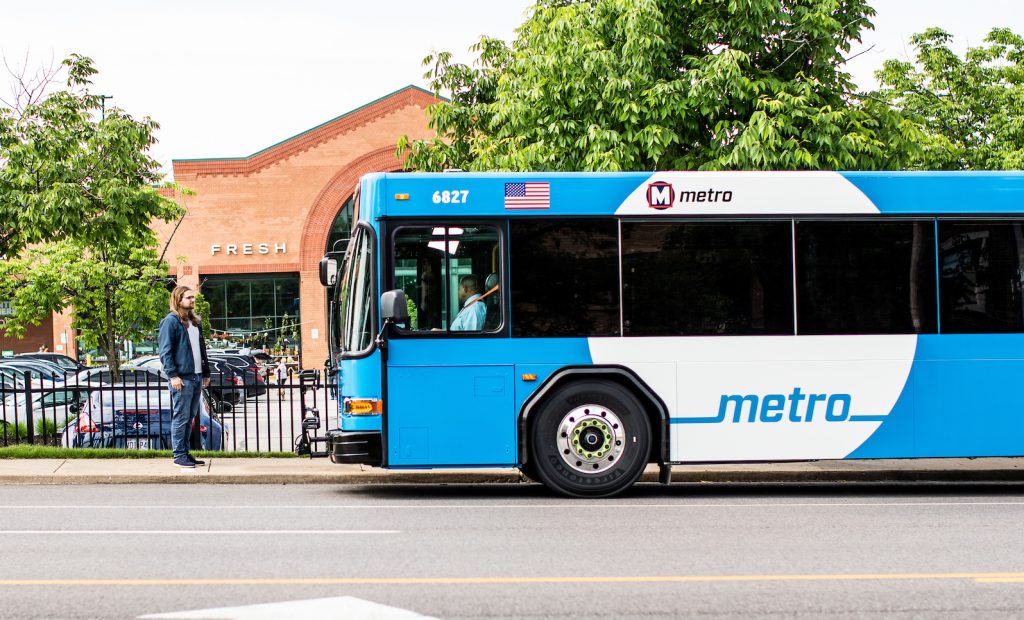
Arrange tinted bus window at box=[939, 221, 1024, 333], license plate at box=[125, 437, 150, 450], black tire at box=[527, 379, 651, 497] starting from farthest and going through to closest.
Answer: license plate at box=[125, 437, 150, 450]
tinted bus window at box=[939, 221, 1024, 333]
black tire at box=[527, 379, 651, 497]

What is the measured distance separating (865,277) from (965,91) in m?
16.3

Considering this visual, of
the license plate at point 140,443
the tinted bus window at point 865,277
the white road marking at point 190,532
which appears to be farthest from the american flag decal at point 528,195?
the license plate at point 140,443

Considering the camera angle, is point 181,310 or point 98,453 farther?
point 98,453

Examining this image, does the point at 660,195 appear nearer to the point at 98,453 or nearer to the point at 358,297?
the point at 358,297

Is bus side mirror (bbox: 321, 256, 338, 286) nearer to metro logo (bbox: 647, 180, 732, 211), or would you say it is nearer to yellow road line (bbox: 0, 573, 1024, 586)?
metro logo (bbox: 647, 180, 732, 211)

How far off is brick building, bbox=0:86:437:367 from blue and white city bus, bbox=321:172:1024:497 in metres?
41.2

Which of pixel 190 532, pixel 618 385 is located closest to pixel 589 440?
pixel 618 385

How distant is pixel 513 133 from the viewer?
15.7 metres

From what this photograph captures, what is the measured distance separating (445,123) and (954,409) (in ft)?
32.8

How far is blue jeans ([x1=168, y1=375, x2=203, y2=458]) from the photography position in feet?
38.6

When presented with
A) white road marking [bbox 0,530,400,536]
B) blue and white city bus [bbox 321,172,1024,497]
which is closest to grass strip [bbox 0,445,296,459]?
blue and white city bus [bbox 321,172,1024,497]

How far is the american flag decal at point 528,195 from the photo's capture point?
32.8ft

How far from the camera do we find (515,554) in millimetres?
A: 7035

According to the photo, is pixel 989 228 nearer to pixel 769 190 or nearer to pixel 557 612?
pixel 769 190
